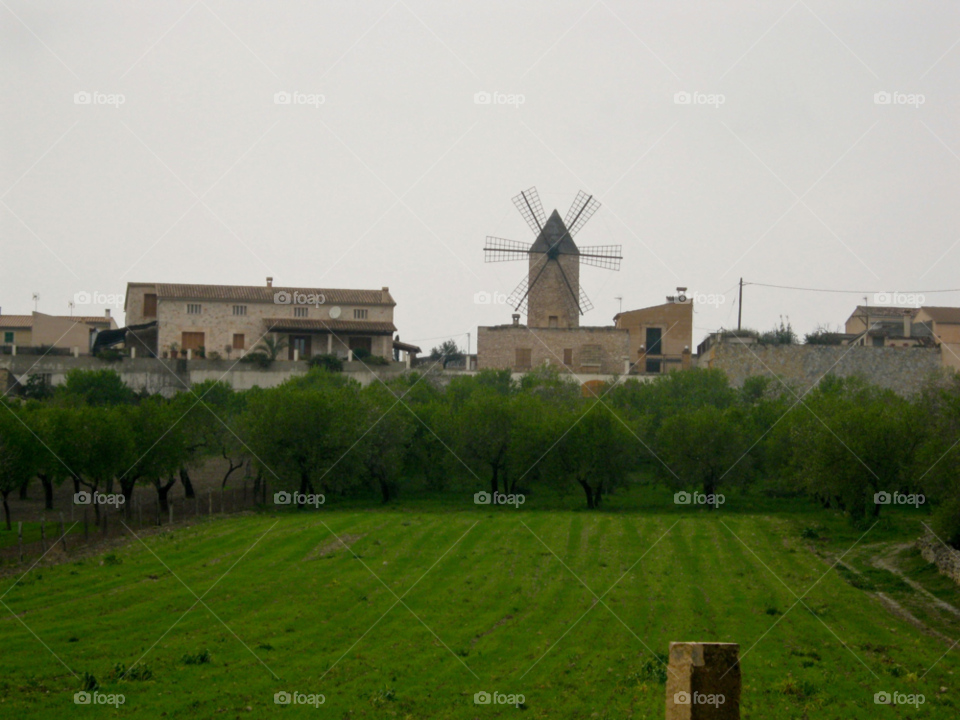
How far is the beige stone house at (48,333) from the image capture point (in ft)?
232

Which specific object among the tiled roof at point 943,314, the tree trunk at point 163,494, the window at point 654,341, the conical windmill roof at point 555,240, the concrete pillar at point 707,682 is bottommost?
the tree trunk at point 163,494

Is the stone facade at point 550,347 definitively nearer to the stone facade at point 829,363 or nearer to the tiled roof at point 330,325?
the tiled roof at point 330,325

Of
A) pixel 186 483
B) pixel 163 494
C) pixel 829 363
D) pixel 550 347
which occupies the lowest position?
pixel 163 494

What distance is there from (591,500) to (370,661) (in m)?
26.8

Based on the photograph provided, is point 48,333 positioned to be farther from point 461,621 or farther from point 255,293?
point 461,621

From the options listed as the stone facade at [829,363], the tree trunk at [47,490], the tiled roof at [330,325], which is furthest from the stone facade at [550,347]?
the tree trunk at [47,490]

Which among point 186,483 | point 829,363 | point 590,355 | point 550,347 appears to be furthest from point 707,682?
point 550,347

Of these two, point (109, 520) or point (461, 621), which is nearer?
point (461, 621)

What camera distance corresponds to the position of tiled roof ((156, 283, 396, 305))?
228ft

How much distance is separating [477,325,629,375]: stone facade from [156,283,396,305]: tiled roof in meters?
7.92

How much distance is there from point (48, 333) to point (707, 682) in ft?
235

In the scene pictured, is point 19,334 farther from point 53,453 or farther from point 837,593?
point 837,593

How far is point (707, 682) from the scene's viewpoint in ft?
27.5

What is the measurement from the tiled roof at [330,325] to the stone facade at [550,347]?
23.6 ft
